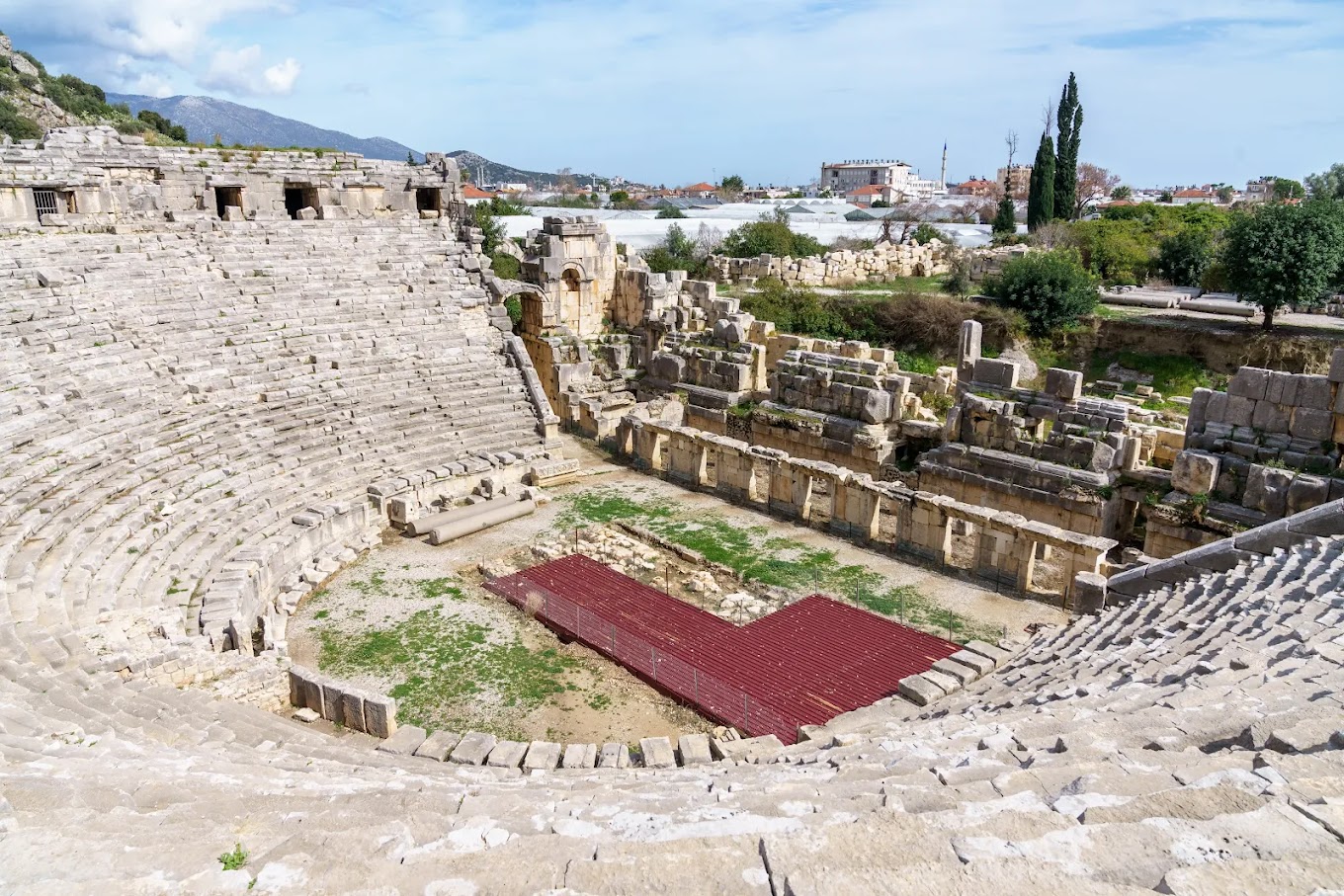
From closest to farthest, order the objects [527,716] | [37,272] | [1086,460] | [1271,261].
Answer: [527,716], [1086,460], [37,272], [1271,261]

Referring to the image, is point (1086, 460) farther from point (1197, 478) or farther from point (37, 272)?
point (37, 272)

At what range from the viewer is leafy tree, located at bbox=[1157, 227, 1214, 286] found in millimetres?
32688

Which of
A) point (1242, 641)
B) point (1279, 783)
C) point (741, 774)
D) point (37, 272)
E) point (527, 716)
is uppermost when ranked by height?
point (37, 272)

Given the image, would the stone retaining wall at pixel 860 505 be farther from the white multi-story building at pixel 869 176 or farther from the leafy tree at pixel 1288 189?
the white multi-story building at pixel 869 176

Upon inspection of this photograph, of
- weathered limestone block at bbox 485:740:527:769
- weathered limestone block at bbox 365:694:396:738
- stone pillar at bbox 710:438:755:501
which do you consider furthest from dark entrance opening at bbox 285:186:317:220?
weathered limestone block at bbox 485:740:527:769

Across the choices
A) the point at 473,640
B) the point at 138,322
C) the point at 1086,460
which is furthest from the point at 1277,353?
the point at 138,322

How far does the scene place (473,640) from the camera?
11625 mm

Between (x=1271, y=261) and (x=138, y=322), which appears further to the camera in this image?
(x=1271, y=261)

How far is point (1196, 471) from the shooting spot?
12.6 m

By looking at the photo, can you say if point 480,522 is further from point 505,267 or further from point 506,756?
point 505,267

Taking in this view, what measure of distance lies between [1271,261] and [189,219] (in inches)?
1003

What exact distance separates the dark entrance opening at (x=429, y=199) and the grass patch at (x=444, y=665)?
14.7m

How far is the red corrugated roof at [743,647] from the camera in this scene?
10.1 m

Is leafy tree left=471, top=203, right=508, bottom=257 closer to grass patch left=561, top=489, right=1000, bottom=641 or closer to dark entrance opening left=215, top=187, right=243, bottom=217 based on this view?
dark entrance opening left=215, top=187, right=243, bottom=217
